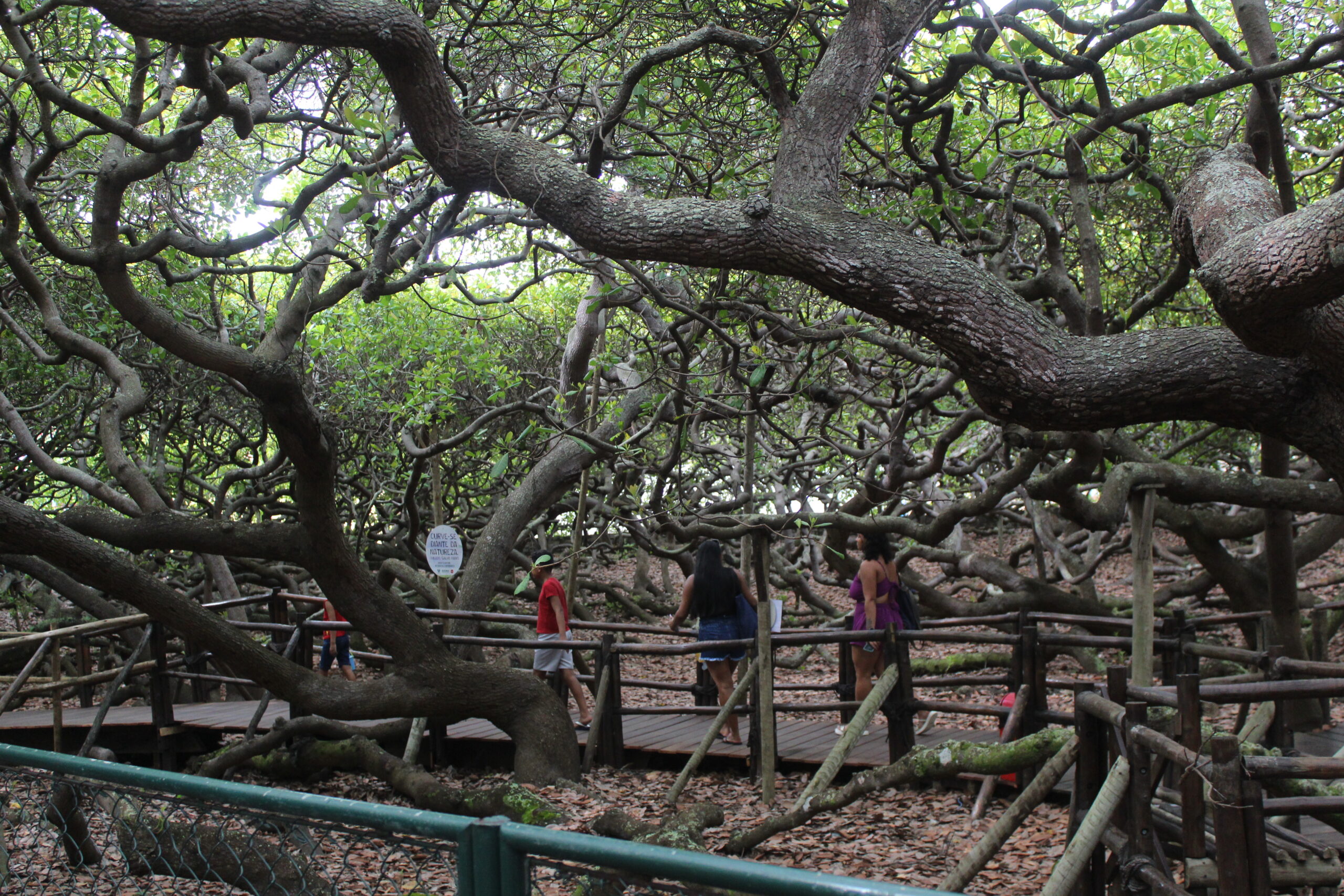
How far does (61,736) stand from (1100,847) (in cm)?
906

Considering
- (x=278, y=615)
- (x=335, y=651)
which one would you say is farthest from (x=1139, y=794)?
(x=278, y=615)

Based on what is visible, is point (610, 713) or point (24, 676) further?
point (24, 676)

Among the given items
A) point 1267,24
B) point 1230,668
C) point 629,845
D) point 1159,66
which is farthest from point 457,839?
point 1230,668

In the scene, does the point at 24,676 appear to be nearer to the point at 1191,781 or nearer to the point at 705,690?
the point at 705,690

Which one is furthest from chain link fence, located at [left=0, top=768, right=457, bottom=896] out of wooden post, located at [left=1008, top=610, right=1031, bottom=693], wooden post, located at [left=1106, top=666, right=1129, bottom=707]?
wooden post, located at [left=1008, top=610, right=1031, bottom=693]

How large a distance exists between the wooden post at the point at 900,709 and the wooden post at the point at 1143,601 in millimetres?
2012

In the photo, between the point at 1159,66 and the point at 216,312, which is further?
the point at 216,312

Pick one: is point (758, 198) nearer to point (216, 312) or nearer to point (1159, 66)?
point (1159, 66)

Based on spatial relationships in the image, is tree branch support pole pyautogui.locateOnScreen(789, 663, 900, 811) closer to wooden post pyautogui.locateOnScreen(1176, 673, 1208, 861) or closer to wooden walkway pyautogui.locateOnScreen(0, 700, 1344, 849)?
wooden walkway pyautogui.locateOnScreen(0, 700, 1344, 849)

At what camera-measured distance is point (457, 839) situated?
1.90 m

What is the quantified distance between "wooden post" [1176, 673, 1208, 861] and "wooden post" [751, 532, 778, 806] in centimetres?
312

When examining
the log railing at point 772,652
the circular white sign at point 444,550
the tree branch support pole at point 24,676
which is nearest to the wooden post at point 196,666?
the log railing at point 772,652

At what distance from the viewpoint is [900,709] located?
6938 mm

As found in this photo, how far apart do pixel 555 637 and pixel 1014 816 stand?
4.94 metres
